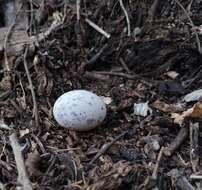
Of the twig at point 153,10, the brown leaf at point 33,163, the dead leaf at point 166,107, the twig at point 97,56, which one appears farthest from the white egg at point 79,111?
the twig at point 153,10

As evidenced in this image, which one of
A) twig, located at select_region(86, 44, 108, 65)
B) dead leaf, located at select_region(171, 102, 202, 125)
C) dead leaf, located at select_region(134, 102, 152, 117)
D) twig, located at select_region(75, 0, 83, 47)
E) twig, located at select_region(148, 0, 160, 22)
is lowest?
dead leaf, located at select_region(134, 102, 152, 117)

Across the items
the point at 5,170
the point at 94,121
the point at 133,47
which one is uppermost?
the point at 133,47

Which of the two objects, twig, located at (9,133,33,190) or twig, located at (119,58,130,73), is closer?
twig, located at (9,133,33,190)

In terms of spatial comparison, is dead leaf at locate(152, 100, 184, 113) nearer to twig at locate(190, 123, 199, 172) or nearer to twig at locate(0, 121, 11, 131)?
twig at locate(190, 123, 199, 172)

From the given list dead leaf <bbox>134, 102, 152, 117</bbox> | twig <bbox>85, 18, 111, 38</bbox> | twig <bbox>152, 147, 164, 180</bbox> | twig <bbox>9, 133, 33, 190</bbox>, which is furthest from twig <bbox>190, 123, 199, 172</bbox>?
twig <bbox>85, 18, 111, 38</bbox>

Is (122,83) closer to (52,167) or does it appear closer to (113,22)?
(113,22)

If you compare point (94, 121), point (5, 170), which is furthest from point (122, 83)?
point (5, 170)

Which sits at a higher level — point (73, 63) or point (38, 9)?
point (38, 9)
